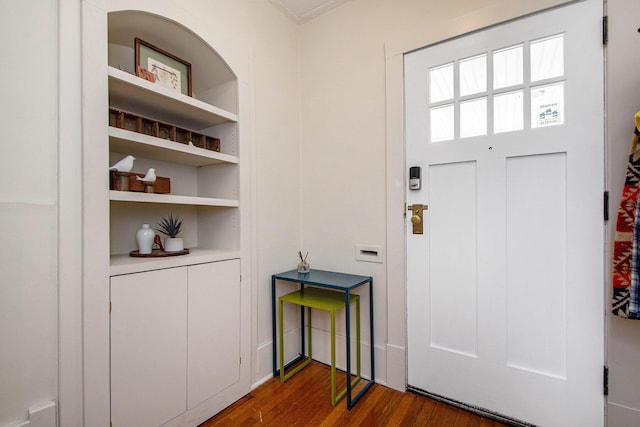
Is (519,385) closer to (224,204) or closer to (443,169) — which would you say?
(443,169)

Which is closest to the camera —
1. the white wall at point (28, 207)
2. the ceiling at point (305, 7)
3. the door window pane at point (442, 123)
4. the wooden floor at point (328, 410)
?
the white wall at point (28, 207)

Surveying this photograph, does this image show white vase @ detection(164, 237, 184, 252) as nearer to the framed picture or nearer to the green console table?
the green console table

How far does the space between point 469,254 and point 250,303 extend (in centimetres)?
137

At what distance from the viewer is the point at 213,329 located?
164cm

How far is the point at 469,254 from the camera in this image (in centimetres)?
165

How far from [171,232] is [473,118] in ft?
6.01

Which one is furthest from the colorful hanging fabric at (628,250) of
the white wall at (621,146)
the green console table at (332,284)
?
the green console table at (332,284)

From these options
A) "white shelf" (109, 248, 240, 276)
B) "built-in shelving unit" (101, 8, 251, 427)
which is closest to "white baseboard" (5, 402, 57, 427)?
"built-in shelving unit" (101, 8, 251, 427)

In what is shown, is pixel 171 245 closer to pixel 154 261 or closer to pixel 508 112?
pixel 154 261

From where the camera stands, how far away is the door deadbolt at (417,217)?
69.9 inches

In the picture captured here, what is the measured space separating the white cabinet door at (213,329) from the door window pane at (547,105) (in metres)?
1.83

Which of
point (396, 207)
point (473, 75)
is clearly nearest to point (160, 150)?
point (396, 207)

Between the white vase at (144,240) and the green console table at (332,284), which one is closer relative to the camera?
the white vase at (144,240)

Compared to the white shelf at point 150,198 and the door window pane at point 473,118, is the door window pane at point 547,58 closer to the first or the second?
the door window pane at point 473,118
